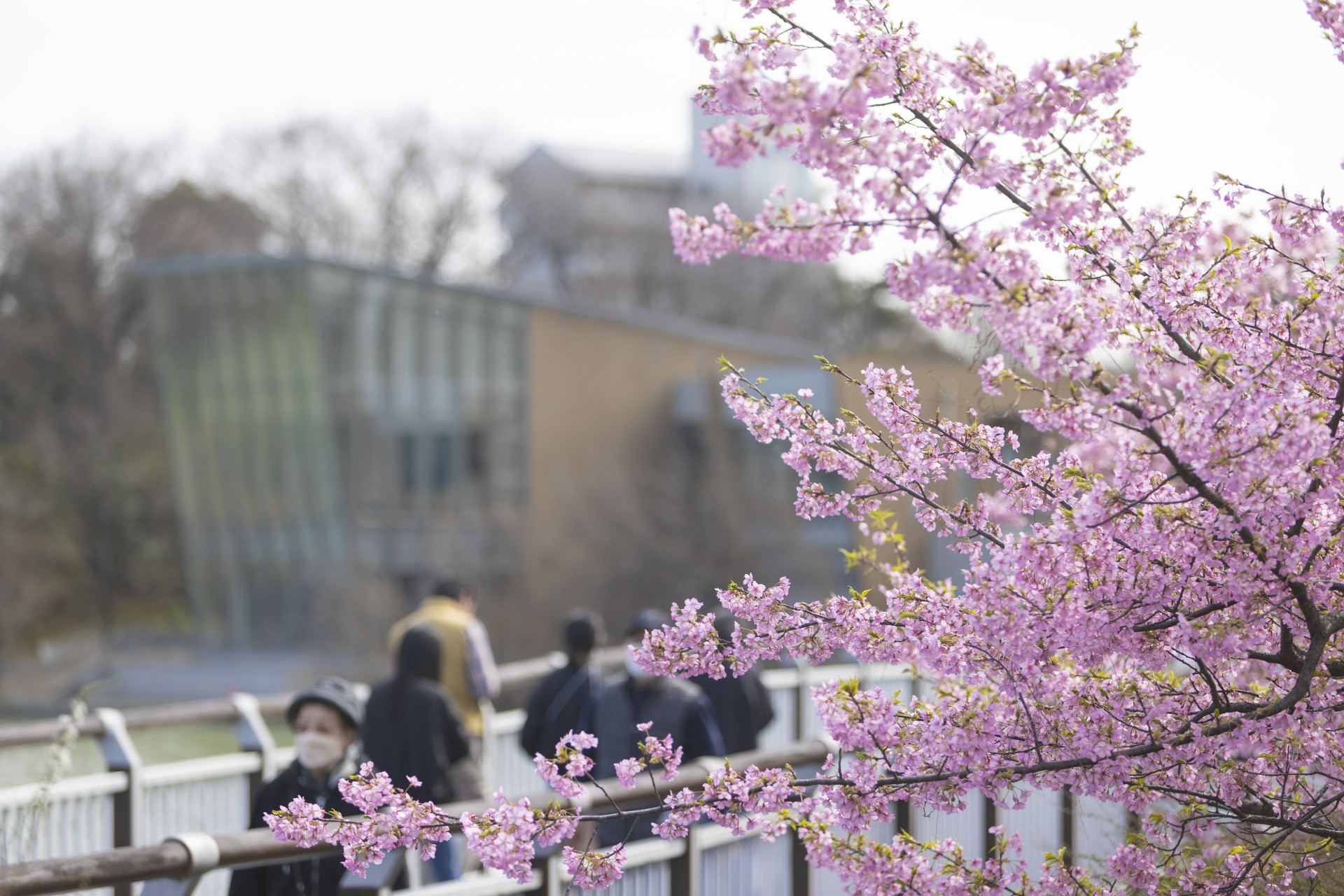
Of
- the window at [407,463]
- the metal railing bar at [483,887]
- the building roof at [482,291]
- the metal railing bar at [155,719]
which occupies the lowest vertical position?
the metal railing bar at [483,887]

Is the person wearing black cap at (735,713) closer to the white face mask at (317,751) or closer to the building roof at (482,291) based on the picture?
the white face mask at (317,751)

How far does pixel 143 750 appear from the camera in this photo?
368 inches

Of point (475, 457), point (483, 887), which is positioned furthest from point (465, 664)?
point (475, 457)

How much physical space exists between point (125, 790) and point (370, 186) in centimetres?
4474

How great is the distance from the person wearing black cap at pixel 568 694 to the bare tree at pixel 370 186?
42.2 meters

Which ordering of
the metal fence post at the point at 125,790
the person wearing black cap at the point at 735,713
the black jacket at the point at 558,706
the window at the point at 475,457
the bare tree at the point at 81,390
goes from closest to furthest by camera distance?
1. the metal fence post at the point at 125,790
2. the black jacket at the point at 558,706
3. the person wearing black cap at the point at 735,713
4. the window at the point at 475,457
5. the bare tree at the point at 81,390

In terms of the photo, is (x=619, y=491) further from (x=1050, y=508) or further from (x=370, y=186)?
(x=1050, y=508)

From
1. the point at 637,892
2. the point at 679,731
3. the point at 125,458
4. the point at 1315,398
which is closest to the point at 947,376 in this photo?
the point at 1315,398

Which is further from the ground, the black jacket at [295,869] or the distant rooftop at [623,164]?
the distant rooftop at [623,164]

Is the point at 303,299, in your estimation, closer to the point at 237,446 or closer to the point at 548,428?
the point at 237,446

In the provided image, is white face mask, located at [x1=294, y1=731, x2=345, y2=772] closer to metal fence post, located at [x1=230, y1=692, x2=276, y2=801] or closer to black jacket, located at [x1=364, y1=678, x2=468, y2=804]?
black jacket, located at [x1=364, y1=678, x2=468, y2=804]

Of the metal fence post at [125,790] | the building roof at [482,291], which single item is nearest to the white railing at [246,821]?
the metal fence post at [125,790]

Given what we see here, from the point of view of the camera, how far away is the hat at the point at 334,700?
503 centimetres

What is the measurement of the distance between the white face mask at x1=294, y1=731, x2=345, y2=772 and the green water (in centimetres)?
162
